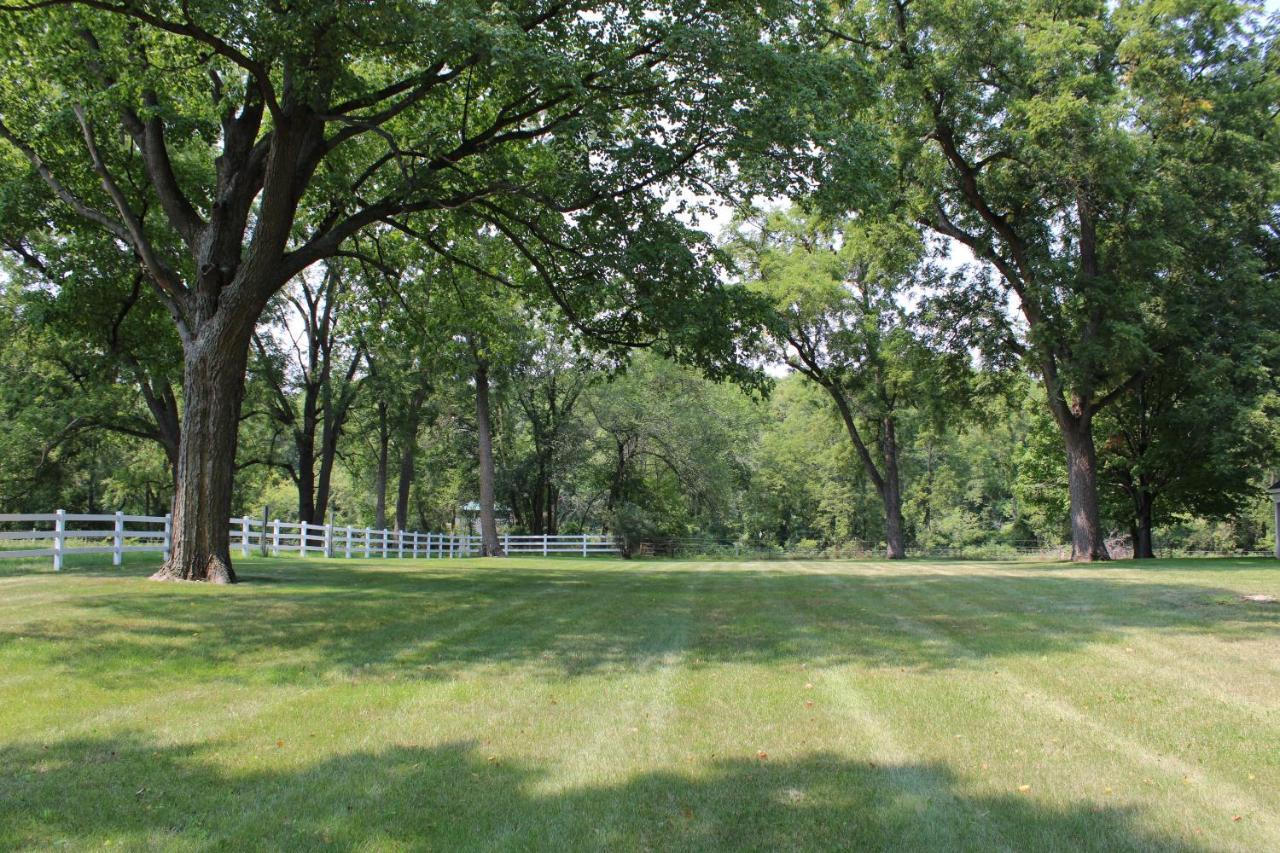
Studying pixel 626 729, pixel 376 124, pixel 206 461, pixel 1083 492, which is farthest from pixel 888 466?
pixel 626 729

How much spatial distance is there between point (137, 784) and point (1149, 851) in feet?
16.0

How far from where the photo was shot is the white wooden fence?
48.9 ft

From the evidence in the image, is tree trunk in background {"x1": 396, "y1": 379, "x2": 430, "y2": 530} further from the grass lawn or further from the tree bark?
the grass lawn

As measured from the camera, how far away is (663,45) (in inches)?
484

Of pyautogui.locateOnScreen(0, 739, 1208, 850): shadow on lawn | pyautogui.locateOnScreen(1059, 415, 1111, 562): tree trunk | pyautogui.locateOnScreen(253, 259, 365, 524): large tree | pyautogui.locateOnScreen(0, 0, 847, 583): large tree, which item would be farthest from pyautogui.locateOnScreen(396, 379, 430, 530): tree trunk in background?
pyautogui.locateOnScreen(0, 739, 1208, 850): shadow on lawn

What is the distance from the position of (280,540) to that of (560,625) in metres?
18.0

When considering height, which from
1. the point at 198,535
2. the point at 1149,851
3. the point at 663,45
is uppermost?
the point at 663,45

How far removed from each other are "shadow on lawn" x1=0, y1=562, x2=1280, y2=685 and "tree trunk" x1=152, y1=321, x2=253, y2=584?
90 cm

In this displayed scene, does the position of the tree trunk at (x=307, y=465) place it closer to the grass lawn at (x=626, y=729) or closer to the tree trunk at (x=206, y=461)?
the tree trunk at (x=206, y=461)

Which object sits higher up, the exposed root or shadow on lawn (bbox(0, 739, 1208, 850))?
the exposed root

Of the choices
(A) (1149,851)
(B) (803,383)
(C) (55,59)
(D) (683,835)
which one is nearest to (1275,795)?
(A) (1149,851)

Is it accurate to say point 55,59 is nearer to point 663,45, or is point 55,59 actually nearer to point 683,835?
point 663,45

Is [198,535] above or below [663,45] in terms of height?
below

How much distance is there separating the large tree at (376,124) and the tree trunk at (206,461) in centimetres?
3
